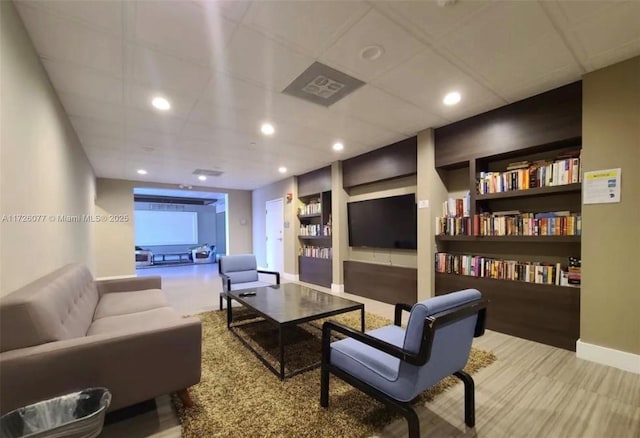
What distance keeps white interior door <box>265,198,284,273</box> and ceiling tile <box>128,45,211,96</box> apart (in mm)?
4725

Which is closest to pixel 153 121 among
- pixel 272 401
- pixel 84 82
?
pixel 84 82

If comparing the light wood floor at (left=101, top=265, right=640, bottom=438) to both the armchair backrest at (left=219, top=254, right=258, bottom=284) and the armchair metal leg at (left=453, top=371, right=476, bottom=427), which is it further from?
the armchair backrest at (left=219, top=254, right=258, bottom=284)

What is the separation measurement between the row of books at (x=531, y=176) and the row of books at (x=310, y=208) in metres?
3.28

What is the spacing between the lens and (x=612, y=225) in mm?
2270

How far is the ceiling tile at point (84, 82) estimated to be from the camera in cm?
222

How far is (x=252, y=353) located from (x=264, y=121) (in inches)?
99.9

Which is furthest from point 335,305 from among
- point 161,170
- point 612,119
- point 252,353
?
point 161,170

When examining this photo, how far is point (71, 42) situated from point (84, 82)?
0.62m

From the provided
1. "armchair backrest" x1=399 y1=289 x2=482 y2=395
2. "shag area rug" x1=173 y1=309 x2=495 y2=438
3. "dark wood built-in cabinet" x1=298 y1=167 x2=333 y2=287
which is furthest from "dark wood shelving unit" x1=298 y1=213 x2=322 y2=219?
"armchair backrest" x1=399 y1=289 x2=482 y2=395

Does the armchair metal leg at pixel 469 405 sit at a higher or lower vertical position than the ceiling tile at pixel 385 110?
lower

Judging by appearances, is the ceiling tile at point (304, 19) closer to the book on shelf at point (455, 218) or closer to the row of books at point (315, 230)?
the book on shelf at point (455, 218)

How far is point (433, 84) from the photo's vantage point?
2.55 metres

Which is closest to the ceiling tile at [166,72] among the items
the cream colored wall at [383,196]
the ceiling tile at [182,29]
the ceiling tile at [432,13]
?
the ceiling tile at [182,29]

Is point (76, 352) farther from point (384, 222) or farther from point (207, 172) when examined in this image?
point (207, 172)
